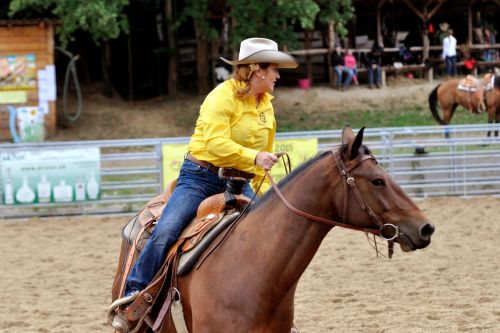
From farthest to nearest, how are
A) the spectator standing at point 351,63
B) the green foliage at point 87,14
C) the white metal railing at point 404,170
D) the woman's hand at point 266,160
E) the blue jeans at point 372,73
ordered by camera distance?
the blue jeans at point 372,73
the spectator standing at point 351,63
the green foliage at point 87,14
the white metal railing at point 404,170
the woman's hand at point 266,160

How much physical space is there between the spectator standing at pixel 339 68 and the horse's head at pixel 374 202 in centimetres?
2203

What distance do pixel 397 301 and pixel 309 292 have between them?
97cm

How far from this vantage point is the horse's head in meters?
4.45

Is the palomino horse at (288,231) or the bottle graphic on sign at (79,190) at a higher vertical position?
the palomino horse at (288,231)

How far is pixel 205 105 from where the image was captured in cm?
518

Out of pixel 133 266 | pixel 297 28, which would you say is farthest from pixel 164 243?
pixel 297 28

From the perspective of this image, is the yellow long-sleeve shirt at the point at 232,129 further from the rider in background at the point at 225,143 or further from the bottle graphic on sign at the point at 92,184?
the bottle graphic on sign at the point at 92,184

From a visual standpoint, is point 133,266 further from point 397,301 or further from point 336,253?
point 336,253

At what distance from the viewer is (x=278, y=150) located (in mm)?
14367

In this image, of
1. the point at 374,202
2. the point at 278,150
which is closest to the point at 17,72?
the point at 278,150

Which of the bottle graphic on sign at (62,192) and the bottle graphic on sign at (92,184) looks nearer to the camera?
the bottle graphic on sign at (62,192)

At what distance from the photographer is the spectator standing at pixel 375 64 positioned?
27.1 meters

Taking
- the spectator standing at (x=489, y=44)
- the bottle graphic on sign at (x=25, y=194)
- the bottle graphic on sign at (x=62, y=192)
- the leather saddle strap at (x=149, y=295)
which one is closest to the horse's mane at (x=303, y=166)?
the leather saddle strap at (x=149, y=295)

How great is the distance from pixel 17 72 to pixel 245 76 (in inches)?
705
